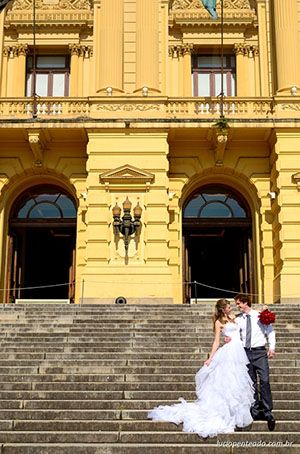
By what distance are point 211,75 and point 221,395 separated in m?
15.2

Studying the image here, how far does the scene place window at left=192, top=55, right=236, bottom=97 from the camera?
813 inches

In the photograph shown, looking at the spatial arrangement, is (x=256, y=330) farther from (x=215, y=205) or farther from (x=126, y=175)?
(x=215, y=205)

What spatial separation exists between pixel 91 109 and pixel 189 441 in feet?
41.5

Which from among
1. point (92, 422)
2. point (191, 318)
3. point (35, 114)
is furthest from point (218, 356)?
point (35, 114)

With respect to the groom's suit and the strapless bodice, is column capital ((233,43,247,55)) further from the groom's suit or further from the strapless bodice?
the strapless bodice

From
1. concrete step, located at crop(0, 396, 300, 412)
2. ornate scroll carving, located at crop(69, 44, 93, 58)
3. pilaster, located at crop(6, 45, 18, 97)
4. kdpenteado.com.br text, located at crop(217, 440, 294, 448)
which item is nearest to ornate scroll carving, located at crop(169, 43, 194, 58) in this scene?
ornate scroll carving, located at crop(69, 44, 93, 58)

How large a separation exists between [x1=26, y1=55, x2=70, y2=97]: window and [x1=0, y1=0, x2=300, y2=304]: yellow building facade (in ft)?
0.14

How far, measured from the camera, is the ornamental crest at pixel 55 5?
20875mm

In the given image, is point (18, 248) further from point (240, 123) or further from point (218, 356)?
point (218, 356)

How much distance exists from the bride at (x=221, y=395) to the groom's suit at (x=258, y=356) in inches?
5.4

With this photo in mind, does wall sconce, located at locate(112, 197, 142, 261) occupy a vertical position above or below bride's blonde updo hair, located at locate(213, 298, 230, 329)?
above

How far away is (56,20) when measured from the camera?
67.9ft

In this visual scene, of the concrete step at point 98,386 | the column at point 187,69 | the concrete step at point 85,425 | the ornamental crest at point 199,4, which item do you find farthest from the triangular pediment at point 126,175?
the concrete step at point 85,425

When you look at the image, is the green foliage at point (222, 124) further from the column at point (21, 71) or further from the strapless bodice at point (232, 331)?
the strapless bodice at point (232, 331)
